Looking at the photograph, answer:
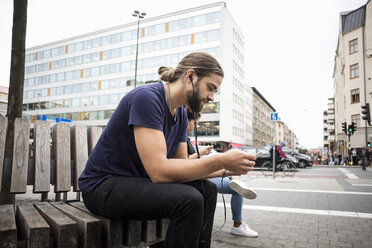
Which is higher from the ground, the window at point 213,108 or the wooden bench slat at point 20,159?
the window at point 213,108

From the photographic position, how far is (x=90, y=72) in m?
55.0

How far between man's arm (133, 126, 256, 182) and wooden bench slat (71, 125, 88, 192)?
4.51 ft

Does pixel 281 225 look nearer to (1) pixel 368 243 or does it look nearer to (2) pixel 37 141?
(1) pixel 368 243

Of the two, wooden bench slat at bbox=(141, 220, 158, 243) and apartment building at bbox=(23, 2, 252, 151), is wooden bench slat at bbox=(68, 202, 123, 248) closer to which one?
wooden bench slat at bbox=(141, 220, 158, 243)

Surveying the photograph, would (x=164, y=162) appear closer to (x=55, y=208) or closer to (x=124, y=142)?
(x=124, y=142)

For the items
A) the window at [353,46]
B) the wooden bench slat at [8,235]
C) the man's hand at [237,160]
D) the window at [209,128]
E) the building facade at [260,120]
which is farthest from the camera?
the building facade at [260,120]

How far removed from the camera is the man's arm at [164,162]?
5.26ft

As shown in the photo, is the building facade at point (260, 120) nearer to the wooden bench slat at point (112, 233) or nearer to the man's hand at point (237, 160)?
the man's hand at point (237, 160)

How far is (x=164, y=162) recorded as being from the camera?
1602 mm

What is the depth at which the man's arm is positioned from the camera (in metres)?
1.60

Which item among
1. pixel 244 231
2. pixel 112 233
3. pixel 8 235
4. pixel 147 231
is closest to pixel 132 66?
pixel 244 231

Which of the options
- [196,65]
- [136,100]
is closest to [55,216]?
[136,100]

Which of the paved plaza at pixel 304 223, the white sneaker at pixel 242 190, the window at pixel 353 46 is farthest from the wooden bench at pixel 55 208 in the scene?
the window at pixel 353 46

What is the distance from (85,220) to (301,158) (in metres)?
23.8
